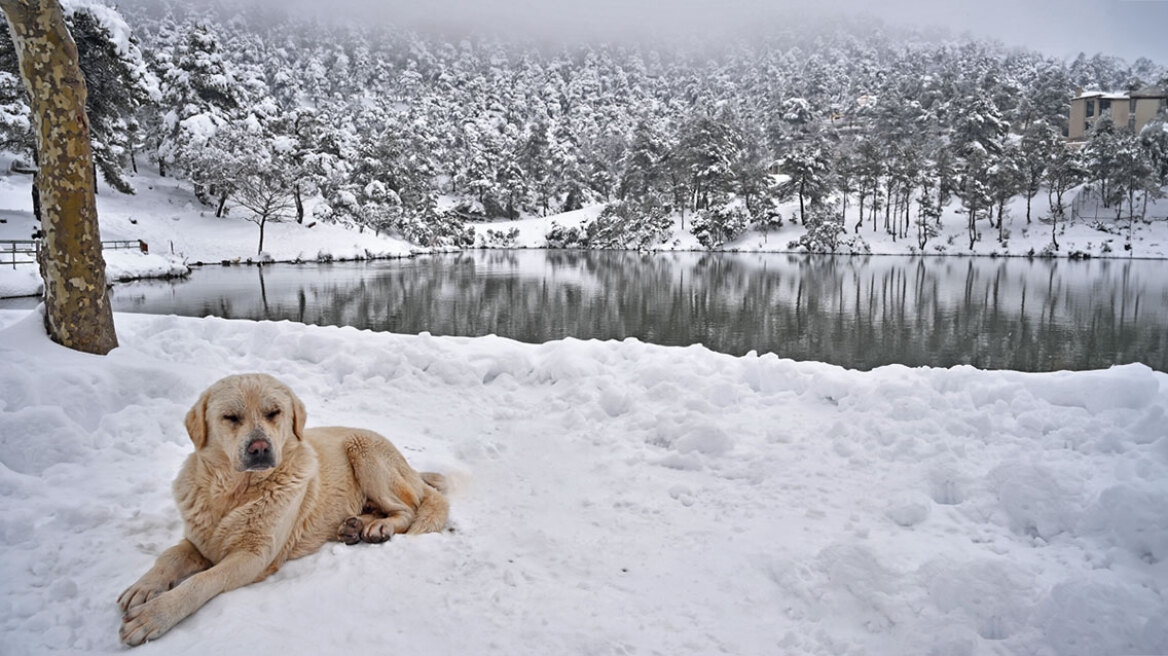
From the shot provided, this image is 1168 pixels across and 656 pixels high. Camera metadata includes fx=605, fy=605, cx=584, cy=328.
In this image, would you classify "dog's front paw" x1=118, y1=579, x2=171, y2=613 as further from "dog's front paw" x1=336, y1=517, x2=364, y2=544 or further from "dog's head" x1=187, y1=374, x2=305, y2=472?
"dog's front paw" x1=336, y1=517, x2=364, y2=544

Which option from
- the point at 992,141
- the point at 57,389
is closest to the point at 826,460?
the point at 57,389

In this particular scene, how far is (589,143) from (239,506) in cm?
7592

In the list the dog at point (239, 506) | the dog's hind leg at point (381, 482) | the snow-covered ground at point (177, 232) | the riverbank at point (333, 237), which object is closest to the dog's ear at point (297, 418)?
the dog at point (239, 506)

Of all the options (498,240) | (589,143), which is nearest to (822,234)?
(498,240)

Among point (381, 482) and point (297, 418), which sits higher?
point (297, 418)

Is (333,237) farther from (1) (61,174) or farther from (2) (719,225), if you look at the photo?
(1) (61,174)

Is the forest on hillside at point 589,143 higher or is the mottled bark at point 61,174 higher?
the forest on hillside at point 589,143

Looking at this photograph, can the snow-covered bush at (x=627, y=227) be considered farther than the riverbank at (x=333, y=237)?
Yes

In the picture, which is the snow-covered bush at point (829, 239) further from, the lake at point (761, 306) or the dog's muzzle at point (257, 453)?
the dog's muzzle at point (257, 453)

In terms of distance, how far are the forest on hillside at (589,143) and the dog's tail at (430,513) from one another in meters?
28.2

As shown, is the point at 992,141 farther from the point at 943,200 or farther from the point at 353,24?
the point at 353,24

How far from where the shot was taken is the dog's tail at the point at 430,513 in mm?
3053

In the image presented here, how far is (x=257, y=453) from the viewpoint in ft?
7.60

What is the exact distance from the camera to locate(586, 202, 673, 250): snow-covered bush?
1998 inches
